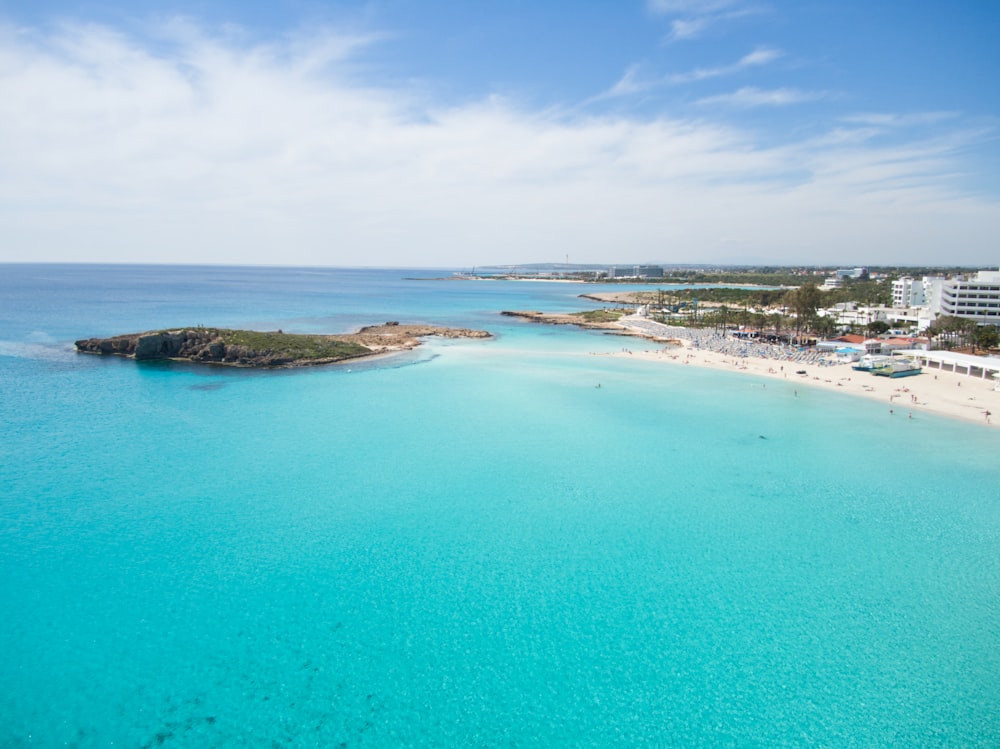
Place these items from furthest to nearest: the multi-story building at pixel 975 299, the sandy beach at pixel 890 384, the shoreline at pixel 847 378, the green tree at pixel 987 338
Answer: the multi-story building at pixel 975 299 < the green tree at pixel 987 338 < the shoreline at pixel 847 378 < the sandy beach at pixel 890 384

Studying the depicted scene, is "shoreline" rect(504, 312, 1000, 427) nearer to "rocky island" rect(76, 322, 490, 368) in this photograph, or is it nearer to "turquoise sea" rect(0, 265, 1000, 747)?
"turquoise sea" rect(0, 265, 1000, 747)

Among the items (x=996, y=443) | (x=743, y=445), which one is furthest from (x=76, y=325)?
(x=996, y=443)

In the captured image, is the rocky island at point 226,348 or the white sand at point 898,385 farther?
the rocky island at point 226,348

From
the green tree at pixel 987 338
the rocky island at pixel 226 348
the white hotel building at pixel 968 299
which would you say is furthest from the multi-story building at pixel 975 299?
the rocky island at pixel 226 348

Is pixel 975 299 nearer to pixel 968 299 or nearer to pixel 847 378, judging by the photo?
pixel 968 299

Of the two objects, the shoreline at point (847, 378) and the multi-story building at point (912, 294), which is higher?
the multi-story building at point (912, 294)

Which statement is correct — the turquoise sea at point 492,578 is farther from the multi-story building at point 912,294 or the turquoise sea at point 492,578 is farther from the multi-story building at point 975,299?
the multi-story building at point 912,294

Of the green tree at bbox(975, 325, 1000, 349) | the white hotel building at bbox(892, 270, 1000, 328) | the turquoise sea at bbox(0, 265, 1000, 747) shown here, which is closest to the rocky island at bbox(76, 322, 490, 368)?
the turquoise sea at bbox(0, 265, 1000, 747)
